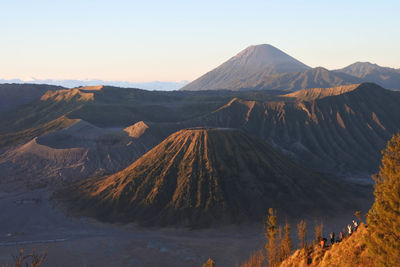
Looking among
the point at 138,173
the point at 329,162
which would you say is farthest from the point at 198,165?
the point at 329,162

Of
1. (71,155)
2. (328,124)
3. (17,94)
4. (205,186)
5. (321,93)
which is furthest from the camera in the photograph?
(17,94)

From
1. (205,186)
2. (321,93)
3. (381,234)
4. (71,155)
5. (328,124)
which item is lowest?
(205,186)

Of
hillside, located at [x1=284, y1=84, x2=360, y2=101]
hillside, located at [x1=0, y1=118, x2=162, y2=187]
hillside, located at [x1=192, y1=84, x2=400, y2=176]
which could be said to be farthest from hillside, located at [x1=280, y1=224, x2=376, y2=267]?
hillside, located at [x1=284, y1=84, x2=360, y2=101]

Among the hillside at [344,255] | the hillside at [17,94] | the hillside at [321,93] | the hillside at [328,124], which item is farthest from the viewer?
the hillside at [17,94]

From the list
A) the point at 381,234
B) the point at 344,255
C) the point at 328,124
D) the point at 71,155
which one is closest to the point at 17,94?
the point at 71,155

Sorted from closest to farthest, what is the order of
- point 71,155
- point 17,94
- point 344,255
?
point 344,255 < point 71,155 < point 17,94

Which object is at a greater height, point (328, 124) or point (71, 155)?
point (328, 124)

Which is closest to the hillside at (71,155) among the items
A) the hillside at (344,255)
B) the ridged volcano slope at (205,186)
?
the ridged volcano slope at (205,186)

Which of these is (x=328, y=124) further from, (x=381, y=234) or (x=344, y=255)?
(x=381, y=234)

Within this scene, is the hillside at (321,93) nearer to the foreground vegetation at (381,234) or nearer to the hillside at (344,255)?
the hillside at (344,255)
